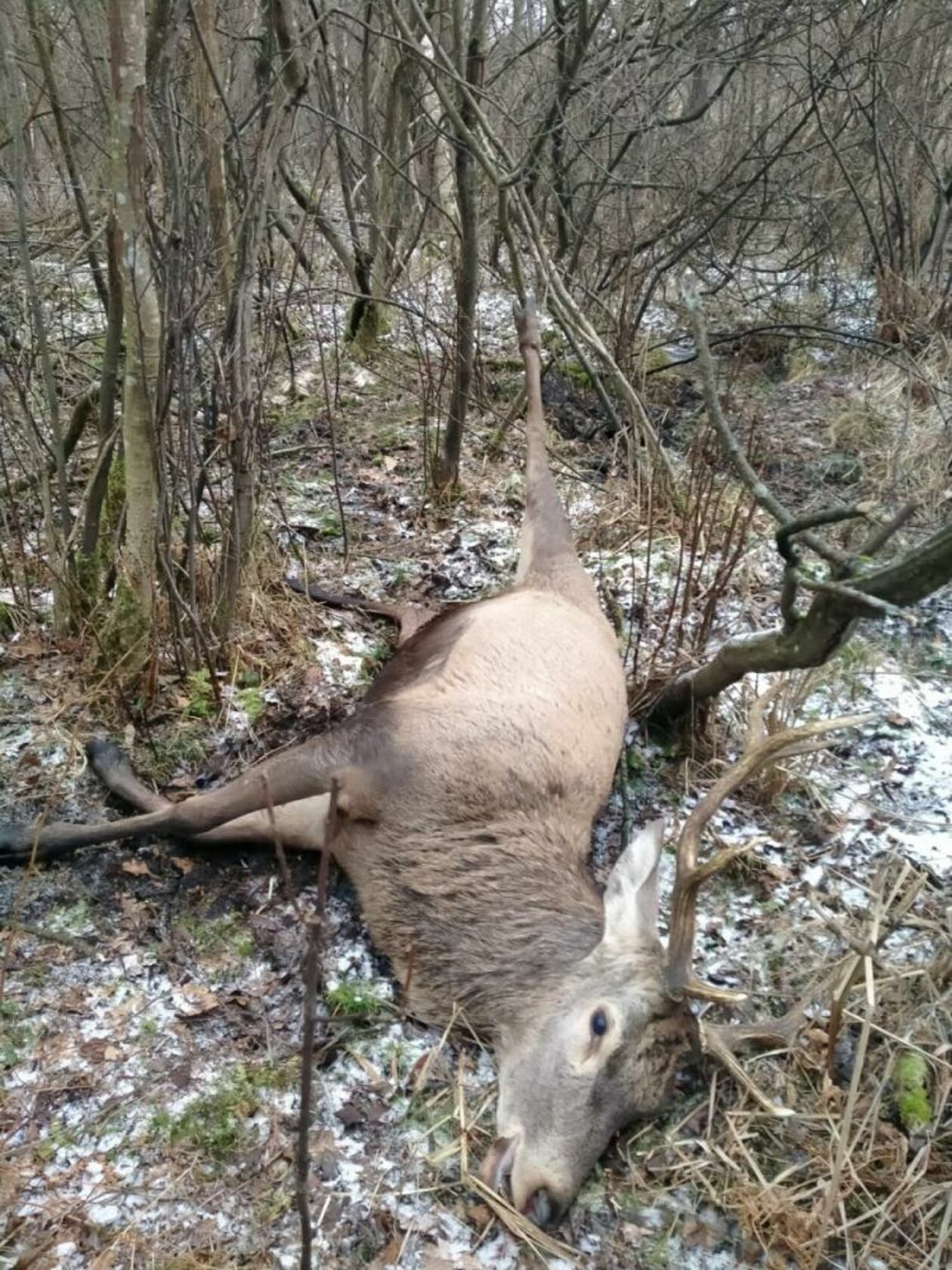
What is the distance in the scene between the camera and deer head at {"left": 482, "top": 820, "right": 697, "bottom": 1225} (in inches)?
109

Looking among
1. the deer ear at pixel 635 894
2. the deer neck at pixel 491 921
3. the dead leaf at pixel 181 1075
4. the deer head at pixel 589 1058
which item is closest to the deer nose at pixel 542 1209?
the deer head at pixel 589 1058

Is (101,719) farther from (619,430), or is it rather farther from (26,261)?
(619,430)

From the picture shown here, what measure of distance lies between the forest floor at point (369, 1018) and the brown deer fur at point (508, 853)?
15cm

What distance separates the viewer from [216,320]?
432 centimetres

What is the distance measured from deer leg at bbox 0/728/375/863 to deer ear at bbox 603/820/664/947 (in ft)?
2.79

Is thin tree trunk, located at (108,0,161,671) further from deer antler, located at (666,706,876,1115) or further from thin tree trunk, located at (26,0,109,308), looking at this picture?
deer antler, located at (666,706,876,1115)

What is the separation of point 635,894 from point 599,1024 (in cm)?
42

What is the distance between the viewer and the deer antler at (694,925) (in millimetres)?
2852

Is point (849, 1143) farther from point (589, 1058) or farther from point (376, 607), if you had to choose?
point (376, 607)

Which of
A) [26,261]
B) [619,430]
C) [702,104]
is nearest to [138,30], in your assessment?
[26,261]

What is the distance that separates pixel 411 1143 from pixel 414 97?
6442 millimetres

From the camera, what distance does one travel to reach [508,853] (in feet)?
11.5

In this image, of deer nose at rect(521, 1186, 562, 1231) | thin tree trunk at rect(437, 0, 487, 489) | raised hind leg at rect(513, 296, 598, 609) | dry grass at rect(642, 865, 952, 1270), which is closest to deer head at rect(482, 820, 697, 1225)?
deer nose at rect(521, 1186, 562, 1231)

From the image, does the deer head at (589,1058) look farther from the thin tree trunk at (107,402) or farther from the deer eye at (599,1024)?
the thin tree trunk at (107,402)
